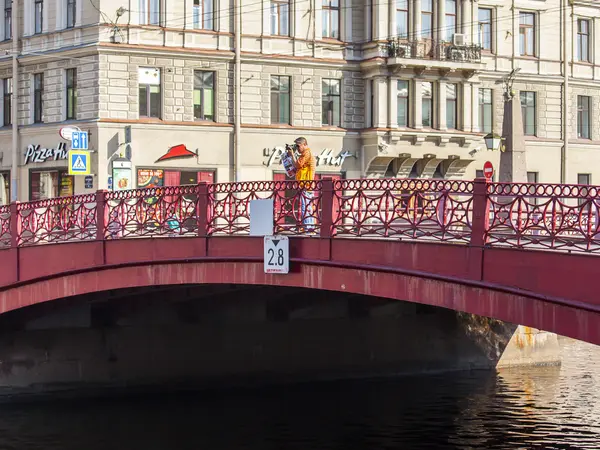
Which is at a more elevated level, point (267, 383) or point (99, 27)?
point (99, 27)

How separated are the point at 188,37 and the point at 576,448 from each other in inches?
897

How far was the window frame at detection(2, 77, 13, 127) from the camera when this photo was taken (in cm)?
4338

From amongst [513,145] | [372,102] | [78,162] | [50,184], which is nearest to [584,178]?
[372,102]

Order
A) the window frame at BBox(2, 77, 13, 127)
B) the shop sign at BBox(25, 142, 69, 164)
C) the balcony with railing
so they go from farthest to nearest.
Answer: the balcony with railing, the window frame at BBox(2, 77, 13, 127), the shop sign at BBox(25, 142, 69, 164)

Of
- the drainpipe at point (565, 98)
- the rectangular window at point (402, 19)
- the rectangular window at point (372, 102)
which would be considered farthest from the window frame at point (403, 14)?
the drainpipe at point (565, 98)

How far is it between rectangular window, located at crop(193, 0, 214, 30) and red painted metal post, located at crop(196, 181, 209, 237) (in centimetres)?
2154

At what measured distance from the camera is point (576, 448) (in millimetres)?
23781

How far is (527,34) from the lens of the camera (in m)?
49.4

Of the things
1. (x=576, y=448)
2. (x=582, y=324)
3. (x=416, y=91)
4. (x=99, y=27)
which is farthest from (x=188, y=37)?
(x=582, y=324)

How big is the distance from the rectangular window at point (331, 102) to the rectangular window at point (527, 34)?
8.82 m

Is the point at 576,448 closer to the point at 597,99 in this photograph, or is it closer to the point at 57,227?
the point at 57,227

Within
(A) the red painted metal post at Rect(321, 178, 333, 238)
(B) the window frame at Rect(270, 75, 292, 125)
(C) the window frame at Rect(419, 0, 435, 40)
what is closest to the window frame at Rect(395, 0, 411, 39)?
(C) the window frame at Rect(419, 0, 435, 40)

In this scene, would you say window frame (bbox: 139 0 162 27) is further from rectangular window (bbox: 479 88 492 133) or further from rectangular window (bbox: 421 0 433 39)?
rectangular window (bbox: 479 88 492 133)

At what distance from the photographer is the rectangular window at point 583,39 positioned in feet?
166
